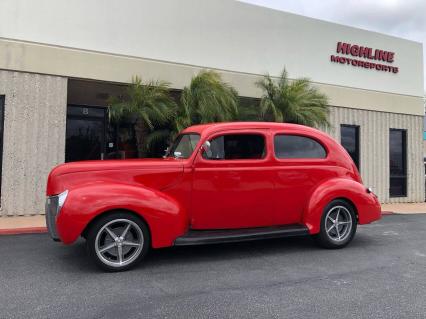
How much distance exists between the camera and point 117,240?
4.93m

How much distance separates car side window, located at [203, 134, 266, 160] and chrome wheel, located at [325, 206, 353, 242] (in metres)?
1.46

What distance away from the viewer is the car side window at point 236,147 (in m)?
5.72

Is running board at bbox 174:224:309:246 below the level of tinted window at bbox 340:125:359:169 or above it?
below

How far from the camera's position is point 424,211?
11898 mm

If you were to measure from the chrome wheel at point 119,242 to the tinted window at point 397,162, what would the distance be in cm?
1155

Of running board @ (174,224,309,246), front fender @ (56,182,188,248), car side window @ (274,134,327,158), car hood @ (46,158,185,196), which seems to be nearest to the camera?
front fender @ (56,182,188,248)

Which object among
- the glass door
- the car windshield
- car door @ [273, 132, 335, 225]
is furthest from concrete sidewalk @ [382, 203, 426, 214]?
the glass door

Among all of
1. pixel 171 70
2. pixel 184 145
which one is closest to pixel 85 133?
pixel 171 70

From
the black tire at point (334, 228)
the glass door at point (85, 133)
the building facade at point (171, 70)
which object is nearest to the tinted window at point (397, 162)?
the building facade at point (171, 70)

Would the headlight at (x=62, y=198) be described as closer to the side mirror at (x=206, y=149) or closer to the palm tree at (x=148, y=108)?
the side mirror at (x=206, y=149)

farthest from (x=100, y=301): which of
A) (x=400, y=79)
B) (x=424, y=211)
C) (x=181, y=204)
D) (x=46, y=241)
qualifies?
(x=400, y=79)

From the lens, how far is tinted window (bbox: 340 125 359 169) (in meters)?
13.5

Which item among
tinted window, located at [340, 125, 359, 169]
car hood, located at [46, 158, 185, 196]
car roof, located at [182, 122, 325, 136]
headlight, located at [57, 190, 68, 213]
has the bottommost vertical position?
headlight, located at [57, 190, 68, 213]

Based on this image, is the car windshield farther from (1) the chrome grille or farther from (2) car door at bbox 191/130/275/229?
(1) the chrome grille
